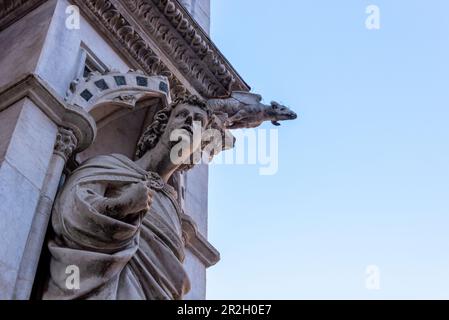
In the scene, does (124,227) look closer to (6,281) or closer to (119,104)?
(6,281)

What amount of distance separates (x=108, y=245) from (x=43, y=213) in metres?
0.55

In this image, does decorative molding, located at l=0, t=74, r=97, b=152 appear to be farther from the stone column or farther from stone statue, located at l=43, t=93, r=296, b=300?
stone statue, located at l=43, t=93, r=296, b=300

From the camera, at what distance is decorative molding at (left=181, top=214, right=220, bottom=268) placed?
25.5 feet

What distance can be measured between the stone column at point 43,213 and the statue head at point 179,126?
0.91 meters

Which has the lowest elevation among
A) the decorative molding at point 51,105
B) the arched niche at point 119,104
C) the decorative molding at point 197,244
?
the decorative molding at point 197,244

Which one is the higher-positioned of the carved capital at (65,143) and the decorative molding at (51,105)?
the decorative molding at (51,105)

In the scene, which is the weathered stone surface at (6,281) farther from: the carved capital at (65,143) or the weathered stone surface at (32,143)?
the carved capital at (65,143)

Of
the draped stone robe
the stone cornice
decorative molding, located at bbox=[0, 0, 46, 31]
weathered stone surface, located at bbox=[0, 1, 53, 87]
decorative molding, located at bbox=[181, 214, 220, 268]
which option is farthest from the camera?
the stone cornice

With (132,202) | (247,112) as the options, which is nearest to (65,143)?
(132,202)

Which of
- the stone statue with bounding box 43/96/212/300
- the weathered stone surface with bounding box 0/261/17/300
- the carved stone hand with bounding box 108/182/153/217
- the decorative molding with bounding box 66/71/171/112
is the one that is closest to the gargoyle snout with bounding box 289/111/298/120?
the decorative molding with bounding box 66/71/171/112

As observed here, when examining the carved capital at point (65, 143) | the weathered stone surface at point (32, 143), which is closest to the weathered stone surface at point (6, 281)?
the weathered stone surface at point (32, 143)

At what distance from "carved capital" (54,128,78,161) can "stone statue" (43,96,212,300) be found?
0.54 feet

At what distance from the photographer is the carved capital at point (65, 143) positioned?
6594 millimetres

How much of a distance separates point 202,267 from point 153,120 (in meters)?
1.50
